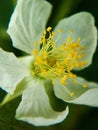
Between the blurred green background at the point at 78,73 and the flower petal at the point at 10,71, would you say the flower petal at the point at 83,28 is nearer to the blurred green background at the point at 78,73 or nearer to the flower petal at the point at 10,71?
Result: the blurred green background at the point at 78,73

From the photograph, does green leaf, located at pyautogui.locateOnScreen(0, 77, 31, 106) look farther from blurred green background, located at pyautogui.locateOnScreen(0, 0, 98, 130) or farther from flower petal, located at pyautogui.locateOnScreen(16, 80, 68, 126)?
blurred green background, located at pyautogui.locateOnScreen(0, 0, 98, 130)

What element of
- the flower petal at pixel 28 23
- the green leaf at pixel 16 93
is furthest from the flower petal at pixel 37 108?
the flower petal at pixel 28 23

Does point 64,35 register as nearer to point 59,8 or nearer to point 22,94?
point 59,8

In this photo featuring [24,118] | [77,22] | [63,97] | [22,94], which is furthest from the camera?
[77,22]

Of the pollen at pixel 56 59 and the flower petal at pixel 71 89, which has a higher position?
the pollen at pixel 56 59

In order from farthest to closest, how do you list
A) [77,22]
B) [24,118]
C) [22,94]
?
[77,22] < [22,94] < [24,118]

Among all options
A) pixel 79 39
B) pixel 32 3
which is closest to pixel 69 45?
pixel 79 39

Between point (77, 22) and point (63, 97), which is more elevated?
point (77, 22)

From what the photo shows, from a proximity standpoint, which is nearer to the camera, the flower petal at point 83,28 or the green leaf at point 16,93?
the green leaf at point 16,93

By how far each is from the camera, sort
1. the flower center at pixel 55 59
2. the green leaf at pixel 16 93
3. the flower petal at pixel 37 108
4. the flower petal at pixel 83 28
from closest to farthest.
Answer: the flower petal at pixel 37 108, the green leaf at pixel 16 93, the flower center at pixel 55 59, the flower petal at pixel 83 28
